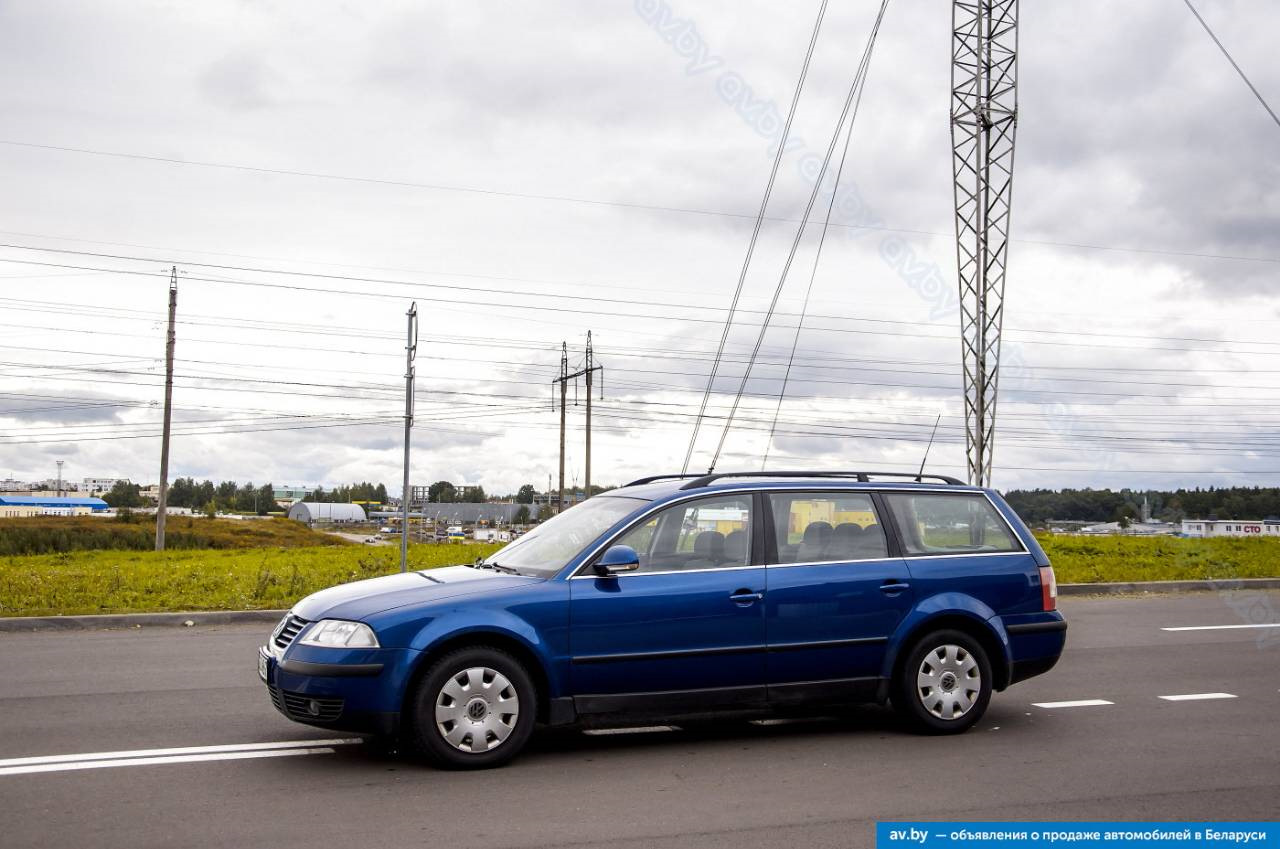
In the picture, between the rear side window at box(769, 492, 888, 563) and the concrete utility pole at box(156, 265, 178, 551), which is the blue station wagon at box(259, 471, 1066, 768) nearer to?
the rear side window at box(769, 492, 888, 563)

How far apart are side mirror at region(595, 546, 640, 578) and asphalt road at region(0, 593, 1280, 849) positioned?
1.07 metres

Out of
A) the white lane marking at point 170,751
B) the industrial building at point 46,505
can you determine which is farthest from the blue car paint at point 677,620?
the industrial building at point 46,505

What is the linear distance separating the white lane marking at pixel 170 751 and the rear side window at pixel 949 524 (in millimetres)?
3687

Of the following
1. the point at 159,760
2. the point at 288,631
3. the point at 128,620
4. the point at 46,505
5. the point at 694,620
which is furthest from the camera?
the point at 46,505

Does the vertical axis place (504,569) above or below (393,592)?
above

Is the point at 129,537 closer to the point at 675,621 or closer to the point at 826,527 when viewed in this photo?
the point at 826,527

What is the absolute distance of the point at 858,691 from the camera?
284 inches

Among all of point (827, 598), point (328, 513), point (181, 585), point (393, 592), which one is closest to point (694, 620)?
point (827, 598)

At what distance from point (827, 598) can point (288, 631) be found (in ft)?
10.3

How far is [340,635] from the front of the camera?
637 centimetres

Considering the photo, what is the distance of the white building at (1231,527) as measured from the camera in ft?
107

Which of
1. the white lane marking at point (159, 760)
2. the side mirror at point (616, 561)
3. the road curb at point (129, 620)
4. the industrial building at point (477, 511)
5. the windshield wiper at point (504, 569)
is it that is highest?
the industrial building at point (477, 511)

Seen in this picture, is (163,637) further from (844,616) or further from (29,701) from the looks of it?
(844,616)

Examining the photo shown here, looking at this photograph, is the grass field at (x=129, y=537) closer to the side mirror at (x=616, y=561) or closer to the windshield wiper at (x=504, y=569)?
the windshield wiper at (x=504, y=569)
